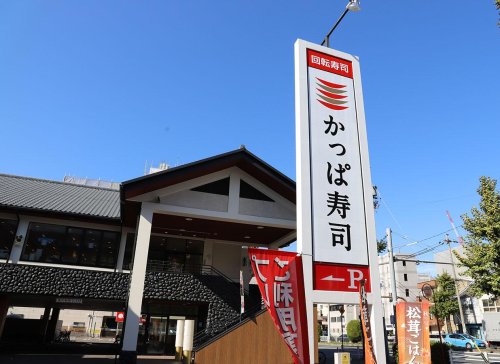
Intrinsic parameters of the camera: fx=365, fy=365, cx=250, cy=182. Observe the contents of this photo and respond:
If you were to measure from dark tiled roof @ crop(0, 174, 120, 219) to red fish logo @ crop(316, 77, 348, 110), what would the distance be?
13.8 m

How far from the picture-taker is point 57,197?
22.2 meters

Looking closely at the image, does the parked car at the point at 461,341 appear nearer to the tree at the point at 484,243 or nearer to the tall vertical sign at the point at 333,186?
the tree at the point at 484,243

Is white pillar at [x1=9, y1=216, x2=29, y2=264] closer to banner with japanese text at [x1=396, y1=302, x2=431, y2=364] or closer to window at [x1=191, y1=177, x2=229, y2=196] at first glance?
window at [x1=191, y1=177, x2=229, y2=196]

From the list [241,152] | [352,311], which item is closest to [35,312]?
[241,152]

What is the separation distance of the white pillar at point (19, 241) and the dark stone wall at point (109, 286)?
4.06ft

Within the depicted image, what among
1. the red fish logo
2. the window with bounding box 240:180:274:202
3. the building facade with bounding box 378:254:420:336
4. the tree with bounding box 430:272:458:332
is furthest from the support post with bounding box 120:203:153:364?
the building facade with bounding box 378:254:420:336

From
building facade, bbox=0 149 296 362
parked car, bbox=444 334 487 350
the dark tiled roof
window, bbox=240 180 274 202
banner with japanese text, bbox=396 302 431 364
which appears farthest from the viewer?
parked car, bbox=444 334 487 350

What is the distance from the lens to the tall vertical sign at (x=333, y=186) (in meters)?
8.74

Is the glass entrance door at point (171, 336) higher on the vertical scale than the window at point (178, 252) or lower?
lower

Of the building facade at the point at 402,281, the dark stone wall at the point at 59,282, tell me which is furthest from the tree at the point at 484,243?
the building facade at the point at 402,281

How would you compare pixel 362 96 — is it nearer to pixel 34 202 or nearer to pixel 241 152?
pixel 241 152

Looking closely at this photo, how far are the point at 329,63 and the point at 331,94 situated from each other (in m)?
1.01

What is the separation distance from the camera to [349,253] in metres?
9.08

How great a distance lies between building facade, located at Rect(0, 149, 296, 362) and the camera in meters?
16.8
